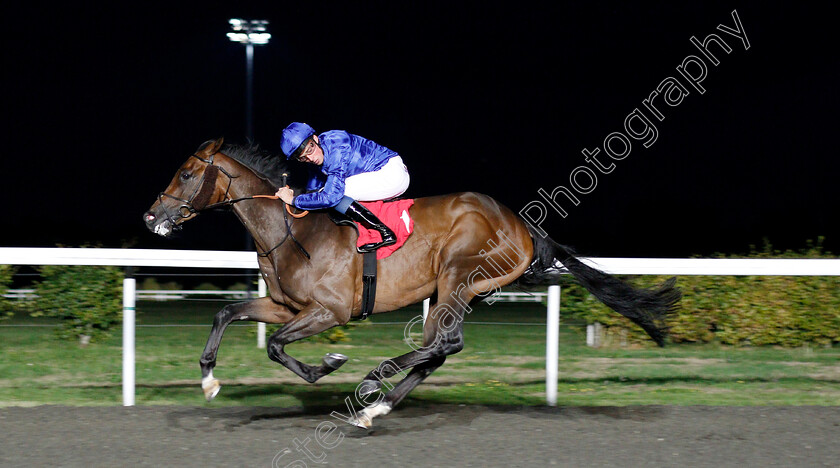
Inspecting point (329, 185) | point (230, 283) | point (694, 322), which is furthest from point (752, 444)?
point (230, 283)

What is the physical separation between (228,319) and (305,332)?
1.56ft

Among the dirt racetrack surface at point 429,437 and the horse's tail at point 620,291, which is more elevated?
the horse's tail at point 620,291

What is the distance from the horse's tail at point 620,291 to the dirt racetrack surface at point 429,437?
64 cm

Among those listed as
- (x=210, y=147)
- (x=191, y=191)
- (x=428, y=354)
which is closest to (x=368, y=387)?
(x=428, y=354)

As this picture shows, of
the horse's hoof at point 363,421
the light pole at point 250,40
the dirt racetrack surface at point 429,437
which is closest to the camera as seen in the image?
the dirt racetrack surface at point 429,437

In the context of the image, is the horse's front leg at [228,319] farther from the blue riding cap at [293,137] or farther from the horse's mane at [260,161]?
the blue riding cap at [293,137]

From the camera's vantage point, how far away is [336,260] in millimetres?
4238

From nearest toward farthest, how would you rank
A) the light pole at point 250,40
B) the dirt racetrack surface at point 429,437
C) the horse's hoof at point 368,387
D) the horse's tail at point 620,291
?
the dirt racetrack surface at point 429,437 < the horse's hoof at point 368,387 < the horse's tail at point 620,291 < the light pole at point 250,40

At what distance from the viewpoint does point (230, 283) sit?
25344 mm

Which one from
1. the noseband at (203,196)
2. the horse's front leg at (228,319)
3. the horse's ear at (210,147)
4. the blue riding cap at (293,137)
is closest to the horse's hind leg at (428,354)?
the horse's front leg at (228,319)

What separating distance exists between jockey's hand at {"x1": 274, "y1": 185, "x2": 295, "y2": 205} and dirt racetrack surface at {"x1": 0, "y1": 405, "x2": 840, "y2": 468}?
4.02ft

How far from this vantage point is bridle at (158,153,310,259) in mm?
4270

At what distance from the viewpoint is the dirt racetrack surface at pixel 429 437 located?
3430 mm

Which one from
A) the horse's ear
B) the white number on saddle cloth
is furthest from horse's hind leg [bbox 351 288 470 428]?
the horse's ear
